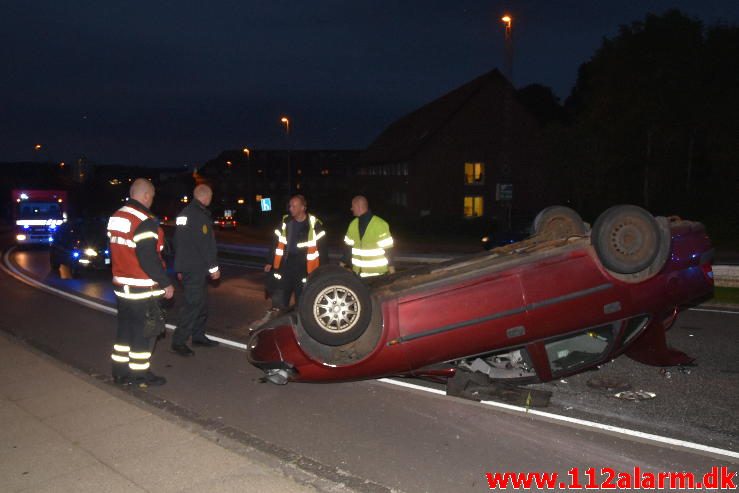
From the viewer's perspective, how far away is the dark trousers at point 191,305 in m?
7.63

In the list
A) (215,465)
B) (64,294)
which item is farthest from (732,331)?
(64,294)

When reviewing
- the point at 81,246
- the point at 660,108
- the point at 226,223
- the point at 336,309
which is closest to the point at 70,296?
the point at 81,246

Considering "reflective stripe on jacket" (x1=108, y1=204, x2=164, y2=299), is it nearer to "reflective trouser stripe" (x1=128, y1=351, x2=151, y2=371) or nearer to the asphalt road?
"reflective trouser stripe" (x1=128, y1=351, x2=151, y2=371)

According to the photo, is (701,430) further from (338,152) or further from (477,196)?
(338,152)

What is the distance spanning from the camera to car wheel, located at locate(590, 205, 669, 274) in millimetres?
5105

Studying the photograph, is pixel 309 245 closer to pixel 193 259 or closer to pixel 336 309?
pixel 193 259

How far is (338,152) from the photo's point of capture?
87812mm

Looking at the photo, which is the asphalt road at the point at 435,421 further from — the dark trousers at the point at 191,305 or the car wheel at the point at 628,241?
the car wheel at the point at 628,241

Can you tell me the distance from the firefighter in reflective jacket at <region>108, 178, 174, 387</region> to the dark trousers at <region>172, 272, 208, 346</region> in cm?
119

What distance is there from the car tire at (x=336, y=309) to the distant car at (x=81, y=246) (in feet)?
38.2

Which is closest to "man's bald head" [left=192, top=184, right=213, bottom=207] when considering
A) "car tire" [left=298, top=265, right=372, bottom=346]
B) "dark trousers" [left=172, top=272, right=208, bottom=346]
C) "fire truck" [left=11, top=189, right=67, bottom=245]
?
"dark trousers" [left=172, top=272, right=208, bottom=346]

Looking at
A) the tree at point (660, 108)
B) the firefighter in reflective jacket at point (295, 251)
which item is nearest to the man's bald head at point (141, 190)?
the firefighter in reflective jacket at point (295, 251)

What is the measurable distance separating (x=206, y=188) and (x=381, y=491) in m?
4.68

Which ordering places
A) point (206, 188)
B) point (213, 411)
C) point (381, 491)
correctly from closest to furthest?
point (381, 491) < point (213, 411) < point (206, 188)
